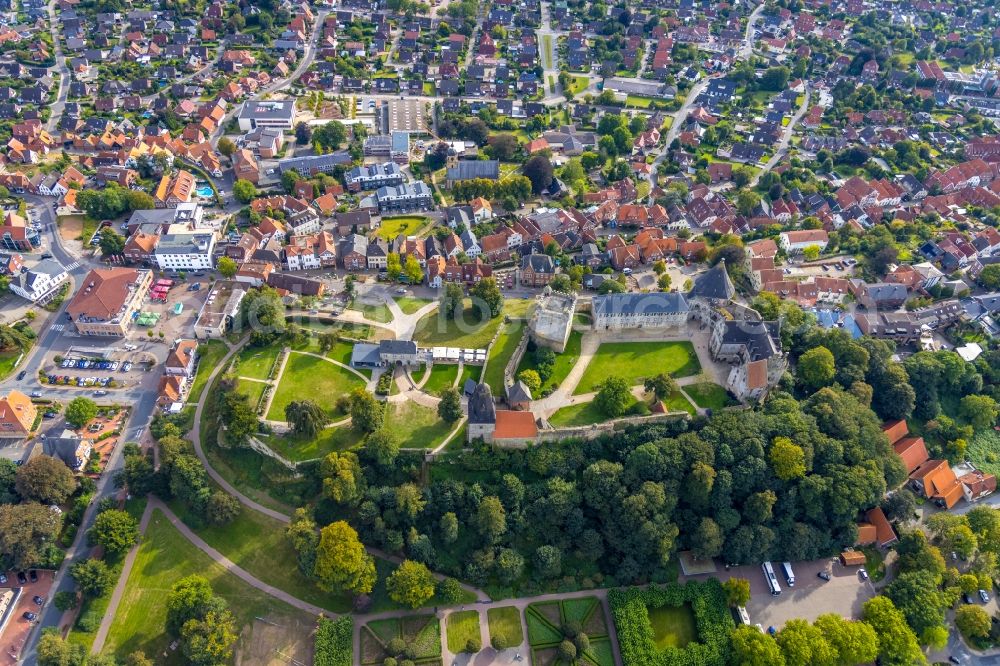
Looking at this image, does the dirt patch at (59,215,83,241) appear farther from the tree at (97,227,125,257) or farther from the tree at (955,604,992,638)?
the tree at (955,604,992,638)

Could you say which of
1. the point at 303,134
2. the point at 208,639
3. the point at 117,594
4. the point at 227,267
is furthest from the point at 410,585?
the point at 303,134

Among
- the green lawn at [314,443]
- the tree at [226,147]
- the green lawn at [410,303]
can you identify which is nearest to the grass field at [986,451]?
the green lawn at [410,303]

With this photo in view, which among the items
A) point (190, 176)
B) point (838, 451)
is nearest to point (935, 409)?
point (838, 451)

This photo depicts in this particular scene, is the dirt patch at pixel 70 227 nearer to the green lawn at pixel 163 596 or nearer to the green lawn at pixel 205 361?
the green lawn at pixel 205 361

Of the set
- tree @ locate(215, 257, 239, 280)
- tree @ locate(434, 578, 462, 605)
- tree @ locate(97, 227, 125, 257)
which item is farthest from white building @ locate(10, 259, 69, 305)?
tree @ locate(434, 578, 462, 605)

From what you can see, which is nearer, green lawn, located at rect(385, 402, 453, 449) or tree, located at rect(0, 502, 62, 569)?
tree, located at rect(0, 502, 62, 569)

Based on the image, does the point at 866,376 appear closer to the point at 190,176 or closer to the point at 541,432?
the point at 541,432
